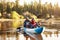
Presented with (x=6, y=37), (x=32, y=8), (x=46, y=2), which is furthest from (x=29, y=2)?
(x=6, y=37)

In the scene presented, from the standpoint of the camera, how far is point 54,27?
1.48m

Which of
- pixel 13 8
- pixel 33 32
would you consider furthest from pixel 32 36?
pixel 13 8

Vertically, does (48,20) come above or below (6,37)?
above

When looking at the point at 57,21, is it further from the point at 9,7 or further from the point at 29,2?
the point at 9,7

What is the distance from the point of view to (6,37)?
145 centimetres

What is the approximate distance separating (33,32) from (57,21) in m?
0.26

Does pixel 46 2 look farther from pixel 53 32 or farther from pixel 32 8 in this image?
pixel 53 32

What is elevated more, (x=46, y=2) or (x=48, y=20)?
(x=46, y=2)

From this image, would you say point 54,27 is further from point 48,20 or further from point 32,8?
point 32,8

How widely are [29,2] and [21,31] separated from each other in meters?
0.30

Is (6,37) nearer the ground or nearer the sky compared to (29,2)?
nearer the ground

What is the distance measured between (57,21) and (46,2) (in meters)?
0.22

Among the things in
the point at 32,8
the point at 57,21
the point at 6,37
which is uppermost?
the point at 32,8

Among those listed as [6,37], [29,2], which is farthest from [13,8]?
[6,37]
